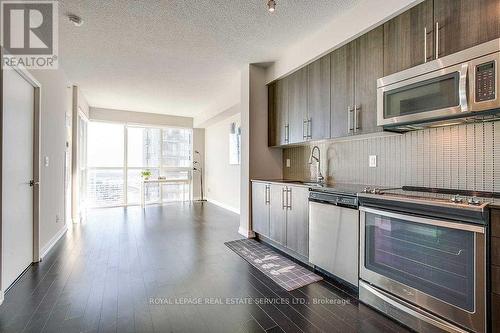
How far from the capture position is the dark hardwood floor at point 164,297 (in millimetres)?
1788

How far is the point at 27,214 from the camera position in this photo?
2766mm

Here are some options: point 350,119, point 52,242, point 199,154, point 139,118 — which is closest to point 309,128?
point 350,119

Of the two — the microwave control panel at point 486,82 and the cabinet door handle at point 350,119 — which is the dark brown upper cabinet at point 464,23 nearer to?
the microwave control panel at point 486,82

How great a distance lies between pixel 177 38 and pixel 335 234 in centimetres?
286

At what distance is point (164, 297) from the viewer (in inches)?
84.4

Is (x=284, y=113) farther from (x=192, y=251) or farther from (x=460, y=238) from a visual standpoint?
(x=460, y=238)

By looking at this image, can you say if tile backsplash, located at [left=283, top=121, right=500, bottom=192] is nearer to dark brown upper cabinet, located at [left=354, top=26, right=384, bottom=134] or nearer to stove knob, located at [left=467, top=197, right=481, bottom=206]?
dark brown upper cabinet, located at [left=354, top=26, right=384, bottom=134]

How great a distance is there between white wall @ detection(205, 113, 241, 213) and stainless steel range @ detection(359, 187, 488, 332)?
163 inches

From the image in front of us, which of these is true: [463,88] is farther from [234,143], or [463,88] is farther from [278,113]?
[234,143]

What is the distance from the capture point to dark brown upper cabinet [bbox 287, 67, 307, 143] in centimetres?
326

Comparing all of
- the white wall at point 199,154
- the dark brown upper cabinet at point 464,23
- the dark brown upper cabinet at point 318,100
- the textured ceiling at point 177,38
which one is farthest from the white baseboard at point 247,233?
the white wall at point 199,154

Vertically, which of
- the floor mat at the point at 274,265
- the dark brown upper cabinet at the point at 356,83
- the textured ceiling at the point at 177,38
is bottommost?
the floor mat at the point at 274,265

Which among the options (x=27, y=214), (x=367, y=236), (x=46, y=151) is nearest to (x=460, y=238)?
(x=367, y=236)

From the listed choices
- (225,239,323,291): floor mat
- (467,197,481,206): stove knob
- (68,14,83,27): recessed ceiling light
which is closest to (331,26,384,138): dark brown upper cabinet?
(467,197,481,206): stove knob
